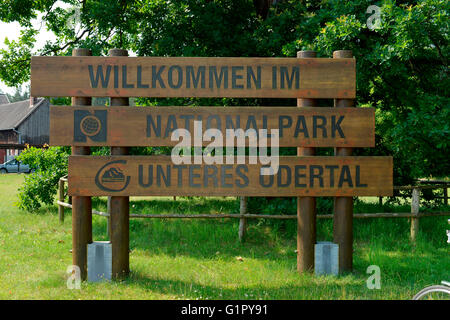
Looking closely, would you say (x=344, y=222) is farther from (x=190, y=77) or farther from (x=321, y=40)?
(x=321, y=40)

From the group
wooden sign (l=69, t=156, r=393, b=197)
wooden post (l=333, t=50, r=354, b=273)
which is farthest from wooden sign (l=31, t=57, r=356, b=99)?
wooden sign (l=69, t=156, r=393, b=197)

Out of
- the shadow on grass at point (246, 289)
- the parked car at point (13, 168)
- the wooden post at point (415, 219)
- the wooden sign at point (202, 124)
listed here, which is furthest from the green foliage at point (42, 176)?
the parked car at point (13, 168)

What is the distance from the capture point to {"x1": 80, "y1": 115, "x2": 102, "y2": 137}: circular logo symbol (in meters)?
5.54

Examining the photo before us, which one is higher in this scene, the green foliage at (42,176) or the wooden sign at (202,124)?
the wooden sign at (202,124)

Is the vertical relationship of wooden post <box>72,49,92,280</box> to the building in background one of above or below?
below

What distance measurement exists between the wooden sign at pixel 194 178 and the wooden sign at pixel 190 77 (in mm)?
936

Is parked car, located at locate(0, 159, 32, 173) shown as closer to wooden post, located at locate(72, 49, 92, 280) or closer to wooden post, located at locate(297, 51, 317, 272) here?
wooden post, located at locate(72, 49, 92, 280)

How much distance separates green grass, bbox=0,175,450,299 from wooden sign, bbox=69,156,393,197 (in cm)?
125

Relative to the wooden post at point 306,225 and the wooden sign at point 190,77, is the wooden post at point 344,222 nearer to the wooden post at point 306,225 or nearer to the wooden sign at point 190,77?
the wooden sign at point 190,77

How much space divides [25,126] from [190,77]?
44330 millimetres

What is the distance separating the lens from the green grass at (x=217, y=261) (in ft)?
17.1

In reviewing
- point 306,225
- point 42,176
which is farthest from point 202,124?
point 42,176

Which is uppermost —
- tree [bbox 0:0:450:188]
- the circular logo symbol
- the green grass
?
tree [bbox 0:0:450:188]

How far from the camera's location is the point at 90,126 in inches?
218
